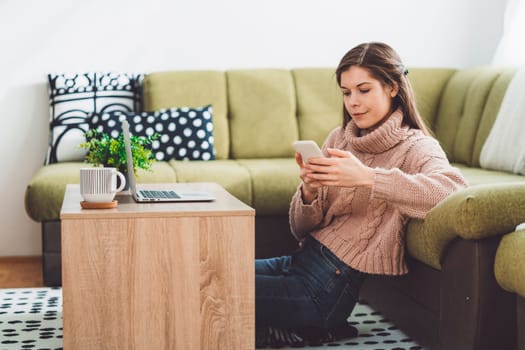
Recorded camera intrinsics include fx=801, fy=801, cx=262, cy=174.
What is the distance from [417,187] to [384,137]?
23 centimetres

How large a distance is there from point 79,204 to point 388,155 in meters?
0.85

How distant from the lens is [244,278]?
1.90m

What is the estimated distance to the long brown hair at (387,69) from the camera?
220 centimetres

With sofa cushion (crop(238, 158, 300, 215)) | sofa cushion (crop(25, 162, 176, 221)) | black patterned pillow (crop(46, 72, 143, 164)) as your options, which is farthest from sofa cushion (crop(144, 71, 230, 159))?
sofa cushion (crop(25, 162, 176, 221))

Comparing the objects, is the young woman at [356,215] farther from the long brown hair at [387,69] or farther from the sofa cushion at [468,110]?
the sofa cushion at [468,110]

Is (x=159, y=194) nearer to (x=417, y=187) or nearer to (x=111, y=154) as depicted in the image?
(x=111, y=154)

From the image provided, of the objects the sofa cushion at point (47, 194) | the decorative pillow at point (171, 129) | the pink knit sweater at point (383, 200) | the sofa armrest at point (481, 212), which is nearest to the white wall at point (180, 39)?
the decorative pillow at point (171, 129)

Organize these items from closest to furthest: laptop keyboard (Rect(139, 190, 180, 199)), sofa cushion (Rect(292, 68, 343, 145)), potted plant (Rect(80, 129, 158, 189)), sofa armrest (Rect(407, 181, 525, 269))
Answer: sofa armrest (Rect(407, 181, 525, 269)) → laptop keyboard (Rect(139, 190, 180, 199)) → potted plant (Rect(80, 129, 158, 189)) → sofa cushion (Rect(292, 68, 343, 145))

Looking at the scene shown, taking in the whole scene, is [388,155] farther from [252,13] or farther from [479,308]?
[252,13]

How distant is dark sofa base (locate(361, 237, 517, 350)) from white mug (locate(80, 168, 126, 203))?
854 mm

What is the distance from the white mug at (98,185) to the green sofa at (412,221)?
80 centimetres

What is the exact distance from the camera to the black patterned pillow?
375 centimetres

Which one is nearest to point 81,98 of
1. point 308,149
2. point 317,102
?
point 317,102

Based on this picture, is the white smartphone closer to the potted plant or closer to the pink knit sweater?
the pink knit sweater
